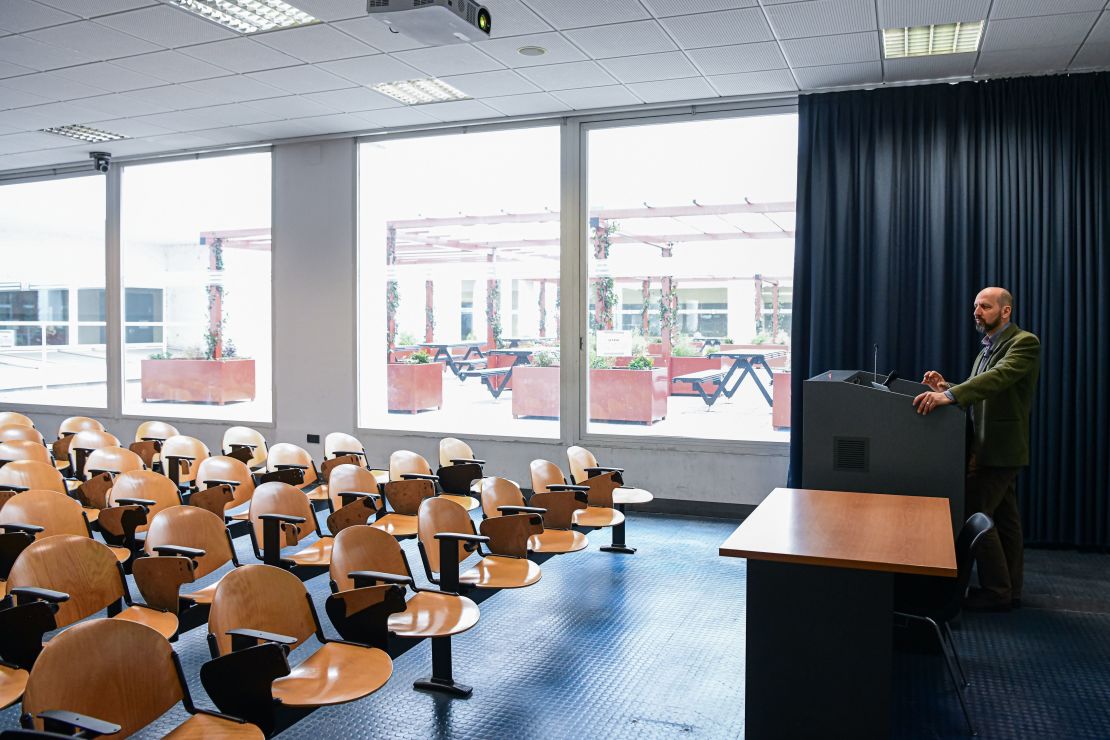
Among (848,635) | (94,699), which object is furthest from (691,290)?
(94,699)

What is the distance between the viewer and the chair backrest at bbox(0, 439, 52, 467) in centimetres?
596

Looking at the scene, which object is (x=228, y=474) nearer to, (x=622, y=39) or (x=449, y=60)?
(x=449, y=60)

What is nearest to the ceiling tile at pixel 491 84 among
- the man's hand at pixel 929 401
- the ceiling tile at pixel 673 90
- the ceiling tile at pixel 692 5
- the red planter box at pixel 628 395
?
the ceiling tile at pixel 673 90

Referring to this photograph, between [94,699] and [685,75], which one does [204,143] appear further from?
[94,699]

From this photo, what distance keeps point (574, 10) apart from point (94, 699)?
426cm

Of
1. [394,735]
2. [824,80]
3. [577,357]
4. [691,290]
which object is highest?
[824,80]

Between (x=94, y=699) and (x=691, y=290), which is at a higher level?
(x=691, y=290)

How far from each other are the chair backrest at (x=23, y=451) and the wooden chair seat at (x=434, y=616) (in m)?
3.79

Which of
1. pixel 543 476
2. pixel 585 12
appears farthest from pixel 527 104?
pixel 543 476

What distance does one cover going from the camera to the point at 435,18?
427cm

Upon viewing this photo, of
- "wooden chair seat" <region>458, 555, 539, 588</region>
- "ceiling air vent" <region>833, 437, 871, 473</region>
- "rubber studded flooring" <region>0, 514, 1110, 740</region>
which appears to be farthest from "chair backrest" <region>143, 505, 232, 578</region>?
"ceiling air vent" <region>833, 437, 871, 473</region>

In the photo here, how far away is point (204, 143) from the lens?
28.9 feet

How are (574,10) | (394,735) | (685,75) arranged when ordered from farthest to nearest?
1. (685,75)
2. (574,10)
3. (394,735)

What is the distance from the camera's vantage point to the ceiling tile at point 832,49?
5.43 meters
